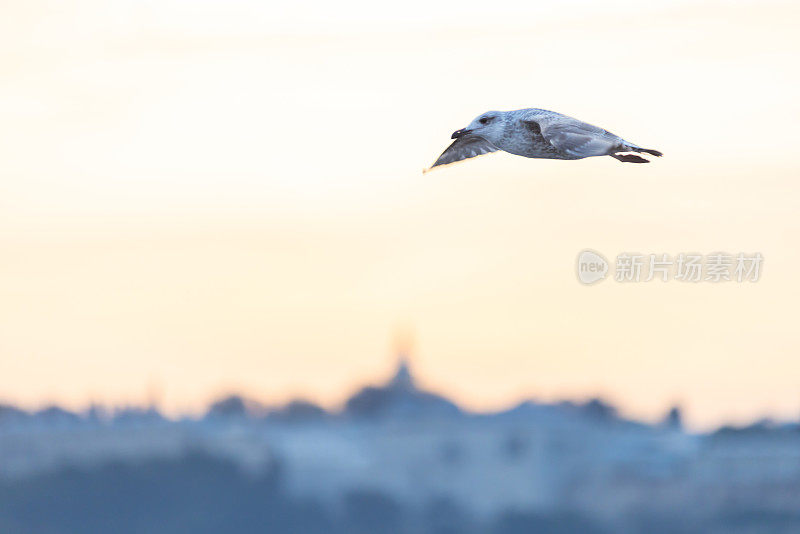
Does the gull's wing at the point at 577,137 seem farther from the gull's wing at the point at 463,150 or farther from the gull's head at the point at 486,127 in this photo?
the gull's wing at the point at 463,150

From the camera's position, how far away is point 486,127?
3162 cm

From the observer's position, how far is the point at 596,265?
35344 millimetres

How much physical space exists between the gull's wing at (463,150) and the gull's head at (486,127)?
143mm

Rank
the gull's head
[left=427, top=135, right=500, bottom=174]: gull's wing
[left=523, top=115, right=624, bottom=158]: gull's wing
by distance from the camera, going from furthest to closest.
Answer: [left=427, top=135, right=500, bottom=174]: gull's wing
the gull's head
[left=523, top=115, right=624, bottom=158]: gull's wing

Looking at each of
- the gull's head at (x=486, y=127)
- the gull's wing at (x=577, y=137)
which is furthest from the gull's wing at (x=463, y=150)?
the gull's wing at (x=577, y=137)

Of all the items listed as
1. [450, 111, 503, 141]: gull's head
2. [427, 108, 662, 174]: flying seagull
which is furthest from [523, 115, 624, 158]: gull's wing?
[450, 111, 503, 141]: gull's head

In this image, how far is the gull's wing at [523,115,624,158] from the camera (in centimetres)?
2758

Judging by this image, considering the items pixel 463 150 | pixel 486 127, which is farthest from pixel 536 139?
pixel 463 150

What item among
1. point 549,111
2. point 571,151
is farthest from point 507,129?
point 571,151

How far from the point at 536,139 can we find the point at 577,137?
2.49m

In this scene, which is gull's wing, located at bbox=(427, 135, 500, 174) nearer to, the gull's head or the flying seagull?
the flying seagull

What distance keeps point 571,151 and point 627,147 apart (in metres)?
1.03

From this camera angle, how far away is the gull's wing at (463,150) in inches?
1270

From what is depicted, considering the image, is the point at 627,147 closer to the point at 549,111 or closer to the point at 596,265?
the point at 549,111
